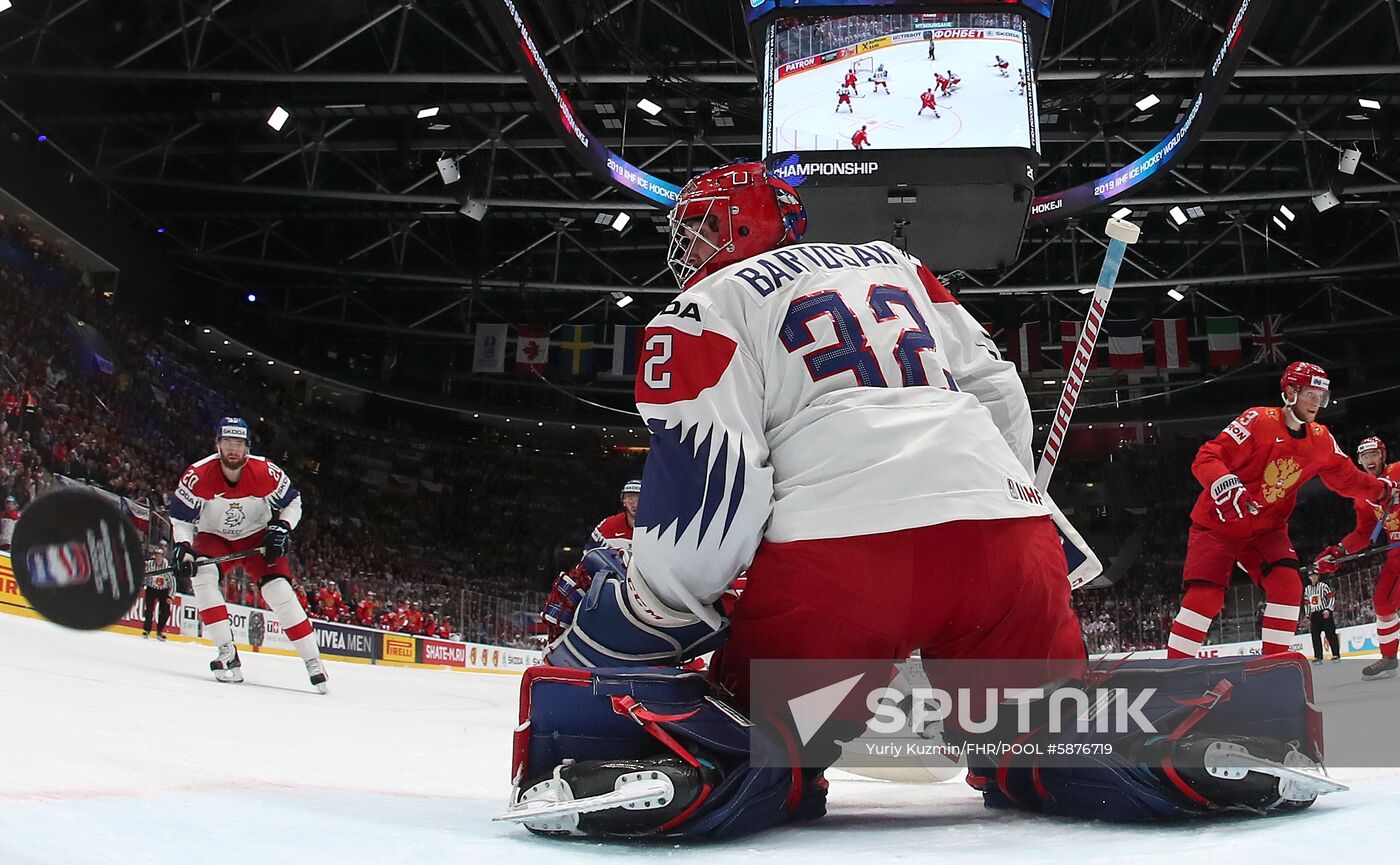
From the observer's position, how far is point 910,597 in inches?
61.5

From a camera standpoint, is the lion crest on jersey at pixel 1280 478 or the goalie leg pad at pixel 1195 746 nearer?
the goalie leg pad at pixel 1195 746

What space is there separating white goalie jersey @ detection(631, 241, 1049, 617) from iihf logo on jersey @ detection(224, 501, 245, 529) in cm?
506

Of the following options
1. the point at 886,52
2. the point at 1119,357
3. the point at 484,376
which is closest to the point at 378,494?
the point at 484,376

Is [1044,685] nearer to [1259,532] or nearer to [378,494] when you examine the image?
[1259,532]

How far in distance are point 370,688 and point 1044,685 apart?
5.59m

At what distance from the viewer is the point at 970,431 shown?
1669 millimetres

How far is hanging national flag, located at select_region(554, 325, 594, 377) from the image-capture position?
18766mm

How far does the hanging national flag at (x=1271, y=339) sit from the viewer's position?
18.5 metres

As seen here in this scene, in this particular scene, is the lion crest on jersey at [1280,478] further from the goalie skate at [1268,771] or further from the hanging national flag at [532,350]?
the hanging national flag at [532,350]

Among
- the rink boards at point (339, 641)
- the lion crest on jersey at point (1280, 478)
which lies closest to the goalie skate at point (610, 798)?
the lion crest on jersey at point (1280, 478)

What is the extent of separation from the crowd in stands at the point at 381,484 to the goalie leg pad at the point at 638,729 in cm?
568

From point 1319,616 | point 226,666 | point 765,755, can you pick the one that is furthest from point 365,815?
point 1319,616

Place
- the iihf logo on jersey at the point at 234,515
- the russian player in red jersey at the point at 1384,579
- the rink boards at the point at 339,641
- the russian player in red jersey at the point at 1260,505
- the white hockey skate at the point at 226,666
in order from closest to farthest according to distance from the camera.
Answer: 1. the russian player in red jersey at the point at 1260,505
2. the white hockey skate at the point at 226,666
3. the iihf logo on jersey at the point at 234,515
4. the russian player in red jersey at the point at 1384,579
5. the rink boards at the point at 339,641

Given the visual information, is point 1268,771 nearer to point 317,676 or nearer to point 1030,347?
point 317,676
